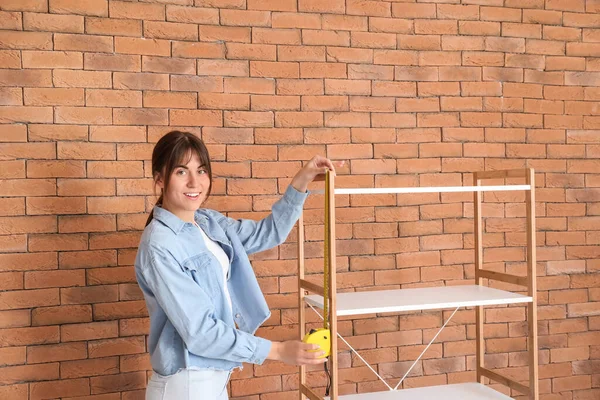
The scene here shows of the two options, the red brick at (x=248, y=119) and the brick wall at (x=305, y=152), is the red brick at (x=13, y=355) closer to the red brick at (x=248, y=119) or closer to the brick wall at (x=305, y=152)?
the brick wall at (x=305, y=152)

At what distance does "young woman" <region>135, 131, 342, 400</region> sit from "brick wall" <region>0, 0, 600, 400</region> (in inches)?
25.4

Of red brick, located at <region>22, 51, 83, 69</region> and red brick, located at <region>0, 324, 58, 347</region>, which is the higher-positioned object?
red brick, located at <region>22, 51, 83, 69</region>

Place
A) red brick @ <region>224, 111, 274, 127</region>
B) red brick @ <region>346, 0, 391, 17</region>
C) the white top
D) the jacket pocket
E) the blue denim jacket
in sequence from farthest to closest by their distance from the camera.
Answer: red brick @ <region>346, 0, 391, 17</region> → red brick @ <region>224, 111, 274, 127</region> → the white top → the jacket pocket → the blue denim jacket

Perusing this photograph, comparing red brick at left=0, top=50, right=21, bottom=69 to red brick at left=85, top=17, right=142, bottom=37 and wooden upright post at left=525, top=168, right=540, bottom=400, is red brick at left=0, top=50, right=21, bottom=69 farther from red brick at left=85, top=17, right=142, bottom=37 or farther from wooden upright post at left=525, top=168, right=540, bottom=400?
wooden upright post at left=525, top=168, right=540, bottom=400

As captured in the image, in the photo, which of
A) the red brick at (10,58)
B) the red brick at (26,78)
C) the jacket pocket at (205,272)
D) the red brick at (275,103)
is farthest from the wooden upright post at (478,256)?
the red brick at (10,58)

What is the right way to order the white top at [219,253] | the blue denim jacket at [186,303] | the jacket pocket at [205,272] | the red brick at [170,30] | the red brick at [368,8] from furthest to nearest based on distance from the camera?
1. the red brick at [368,8]
2. the red brick at [170,30]
3. the white top at [219,253]
4. the jacket pocket at [205,272]
5. the blue denim jacket at [186,303]

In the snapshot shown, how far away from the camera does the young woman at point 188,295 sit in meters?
1.92

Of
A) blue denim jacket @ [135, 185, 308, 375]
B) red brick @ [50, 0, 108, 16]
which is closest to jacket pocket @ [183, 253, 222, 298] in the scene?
blue denim jacket @ [135, 185, 308, 375]

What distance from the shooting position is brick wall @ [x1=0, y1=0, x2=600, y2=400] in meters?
2.58

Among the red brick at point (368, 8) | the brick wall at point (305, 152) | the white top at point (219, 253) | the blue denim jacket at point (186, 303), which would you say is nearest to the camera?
the blue denim jacket at point (186, 303)

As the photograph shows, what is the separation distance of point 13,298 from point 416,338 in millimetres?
1679

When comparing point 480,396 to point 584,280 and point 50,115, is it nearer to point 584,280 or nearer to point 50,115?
point 584,280

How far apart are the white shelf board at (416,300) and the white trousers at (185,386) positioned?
1.56ft

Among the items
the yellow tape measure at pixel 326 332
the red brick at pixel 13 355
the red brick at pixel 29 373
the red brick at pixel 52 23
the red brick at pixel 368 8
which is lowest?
the red brick at pixel 29 373
